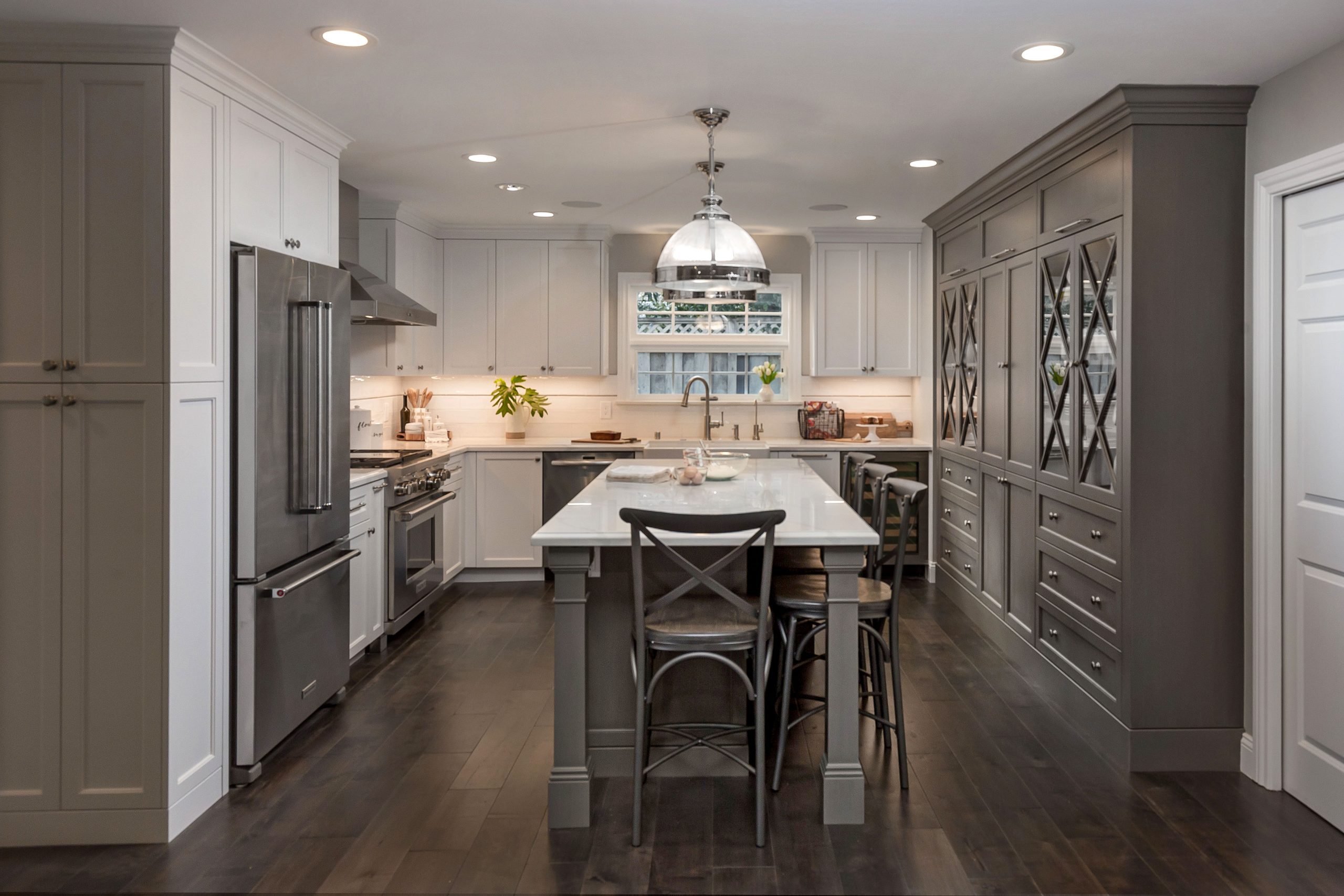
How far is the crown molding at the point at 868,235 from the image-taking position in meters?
6.73

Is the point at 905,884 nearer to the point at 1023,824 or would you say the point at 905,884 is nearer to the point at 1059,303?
the point at 1023,824

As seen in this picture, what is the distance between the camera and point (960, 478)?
18.8 feet

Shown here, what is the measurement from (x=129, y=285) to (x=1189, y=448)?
3510mm

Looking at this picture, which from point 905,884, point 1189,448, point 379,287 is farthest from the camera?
point 379,287

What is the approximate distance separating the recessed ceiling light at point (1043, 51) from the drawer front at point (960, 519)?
278cm

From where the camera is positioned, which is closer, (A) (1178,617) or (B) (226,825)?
(B) (226,825)

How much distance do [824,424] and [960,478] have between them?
1508 mm

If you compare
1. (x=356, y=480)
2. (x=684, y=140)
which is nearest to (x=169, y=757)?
(x=356, y=480)

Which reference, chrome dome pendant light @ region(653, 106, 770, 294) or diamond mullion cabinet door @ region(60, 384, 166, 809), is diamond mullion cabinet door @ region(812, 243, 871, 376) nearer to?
chrome dome pendant light @ region(653, 106, 770, 294)

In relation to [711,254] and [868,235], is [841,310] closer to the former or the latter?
[868,235]

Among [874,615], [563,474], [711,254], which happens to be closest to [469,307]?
[563,474]

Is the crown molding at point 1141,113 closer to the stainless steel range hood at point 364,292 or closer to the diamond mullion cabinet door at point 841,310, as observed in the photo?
the diamond mullion cabinet door at point 841,310

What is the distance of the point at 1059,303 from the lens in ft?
13.4

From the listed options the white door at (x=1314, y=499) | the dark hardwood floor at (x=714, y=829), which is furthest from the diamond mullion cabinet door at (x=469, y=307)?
the white door at (x=1314, y=499)
